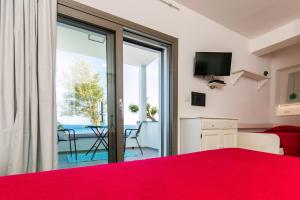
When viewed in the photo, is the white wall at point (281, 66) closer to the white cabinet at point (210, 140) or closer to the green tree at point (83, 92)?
the white cabinet at point (210, 140)

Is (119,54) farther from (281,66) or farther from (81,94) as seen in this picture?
(281,66)

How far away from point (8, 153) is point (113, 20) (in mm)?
1582

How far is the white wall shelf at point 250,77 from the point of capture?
355cm

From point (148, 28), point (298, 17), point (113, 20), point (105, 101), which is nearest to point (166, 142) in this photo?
point (105, 101)

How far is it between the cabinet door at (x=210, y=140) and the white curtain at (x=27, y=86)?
5.59 ft

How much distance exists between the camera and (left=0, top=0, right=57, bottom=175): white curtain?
1.47 m

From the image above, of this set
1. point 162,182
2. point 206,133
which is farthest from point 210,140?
point 162,182

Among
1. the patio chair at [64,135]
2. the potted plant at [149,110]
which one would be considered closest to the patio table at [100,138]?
the patio chair at [64,135]

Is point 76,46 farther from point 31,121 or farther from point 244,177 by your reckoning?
point 244,177

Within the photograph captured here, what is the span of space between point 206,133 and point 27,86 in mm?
2016

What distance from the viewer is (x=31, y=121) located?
1553 mm

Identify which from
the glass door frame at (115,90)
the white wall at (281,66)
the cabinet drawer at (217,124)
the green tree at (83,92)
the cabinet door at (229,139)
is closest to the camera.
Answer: the green tree at (83,92)

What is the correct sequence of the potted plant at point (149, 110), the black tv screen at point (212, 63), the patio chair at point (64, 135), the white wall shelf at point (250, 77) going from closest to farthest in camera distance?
the patio chair at point (64, 135), the black tv screen at point (212, 63), the white wall shelf at point (250, 77), the potted plant at point (149, 110)

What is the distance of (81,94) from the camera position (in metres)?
2.10
